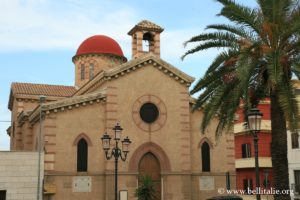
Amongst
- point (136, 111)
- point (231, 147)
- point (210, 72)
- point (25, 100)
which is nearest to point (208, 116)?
point (210, 72)

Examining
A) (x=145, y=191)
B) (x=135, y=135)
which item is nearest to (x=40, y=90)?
(x=135, y=135)

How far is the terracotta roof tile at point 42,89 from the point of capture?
3766cm

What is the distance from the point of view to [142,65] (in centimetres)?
2891

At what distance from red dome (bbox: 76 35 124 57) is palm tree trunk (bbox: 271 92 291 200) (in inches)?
1020

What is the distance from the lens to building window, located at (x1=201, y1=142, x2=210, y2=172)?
29719 millimetres

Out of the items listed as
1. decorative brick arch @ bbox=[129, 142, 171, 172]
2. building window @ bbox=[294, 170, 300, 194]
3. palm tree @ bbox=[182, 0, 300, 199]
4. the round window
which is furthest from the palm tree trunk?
building window @ bbox=[294, 170, 300, 194]

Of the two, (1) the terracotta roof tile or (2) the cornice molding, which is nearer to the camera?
(2) the cornice molding

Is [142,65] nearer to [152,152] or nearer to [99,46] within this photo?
[152,152]

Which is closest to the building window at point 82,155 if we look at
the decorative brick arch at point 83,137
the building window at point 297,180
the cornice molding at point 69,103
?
the decorative brick arch at point 83,137

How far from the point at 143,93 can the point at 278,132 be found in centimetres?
1354

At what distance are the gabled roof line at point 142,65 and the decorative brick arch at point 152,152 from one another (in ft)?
15.8

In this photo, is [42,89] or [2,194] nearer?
[2,194]

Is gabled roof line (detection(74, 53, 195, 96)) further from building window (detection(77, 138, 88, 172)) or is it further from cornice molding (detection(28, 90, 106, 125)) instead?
building window (detection(77, 138, 88, 172))

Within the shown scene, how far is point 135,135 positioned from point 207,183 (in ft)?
19.8
